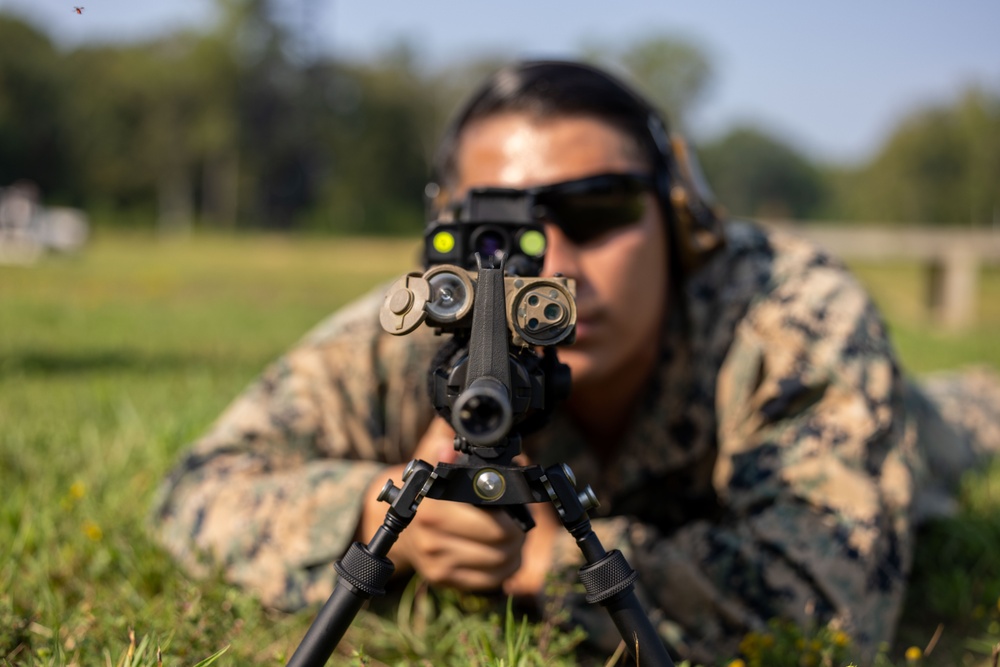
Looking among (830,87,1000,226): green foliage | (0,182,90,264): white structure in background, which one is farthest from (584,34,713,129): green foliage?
(0,182,90,264): white structure in background

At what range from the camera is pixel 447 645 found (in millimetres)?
2178

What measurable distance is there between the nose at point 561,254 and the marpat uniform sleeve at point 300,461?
2.10 feet

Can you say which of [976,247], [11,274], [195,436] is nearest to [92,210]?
[11,274]

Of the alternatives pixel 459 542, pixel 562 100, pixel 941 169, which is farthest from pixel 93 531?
pixel 941 169

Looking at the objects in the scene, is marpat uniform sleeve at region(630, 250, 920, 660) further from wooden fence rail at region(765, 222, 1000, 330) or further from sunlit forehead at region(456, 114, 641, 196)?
wooden fence rail at region(765, 222, 1000, 330)

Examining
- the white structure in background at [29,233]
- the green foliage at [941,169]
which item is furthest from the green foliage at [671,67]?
the white structure in background at [29,233]

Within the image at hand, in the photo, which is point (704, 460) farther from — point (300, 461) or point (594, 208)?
point (300, 461)

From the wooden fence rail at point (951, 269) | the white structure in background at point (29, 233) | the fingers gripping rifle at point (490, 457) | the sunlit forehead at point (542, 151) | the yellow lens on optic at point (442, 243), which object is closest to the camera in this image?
the fingers gripping rifle at point (490, 457)

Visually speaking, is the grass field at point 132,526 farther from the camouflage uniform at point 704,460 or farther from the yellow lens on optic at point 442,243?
the yellow lens on optic at point 442,243

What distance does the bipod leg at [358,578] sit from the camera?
1.34 m

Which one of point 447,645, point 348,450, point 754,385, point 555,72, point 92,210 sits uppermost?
point 555,72

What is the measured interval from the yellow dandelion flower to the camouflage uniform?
16cm

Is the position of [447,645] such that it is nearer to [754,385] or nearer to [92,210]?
[754,385]

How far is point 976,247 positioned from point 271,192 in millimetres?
46648
